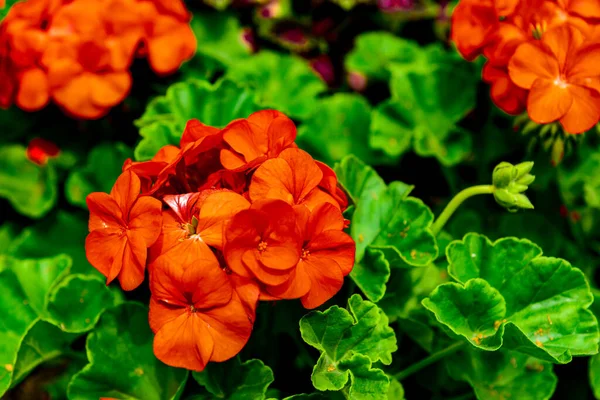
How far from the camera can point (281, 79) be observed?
194 centimetres

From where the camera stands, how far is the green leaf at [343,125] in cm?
183

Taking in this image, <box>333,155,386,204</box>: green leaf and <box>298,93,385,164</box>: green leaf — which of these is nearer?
<box>333,155,386,204</box>: green leaf

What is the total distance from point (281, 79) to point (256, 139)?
83cm

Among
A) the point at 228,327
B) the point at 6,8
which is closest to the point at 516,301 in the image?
the point at 228,327

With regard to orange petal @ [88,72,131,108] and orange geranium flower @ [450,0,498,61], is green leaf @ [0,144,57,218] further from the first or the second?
orange geranium flower @ [450,0,498,61]

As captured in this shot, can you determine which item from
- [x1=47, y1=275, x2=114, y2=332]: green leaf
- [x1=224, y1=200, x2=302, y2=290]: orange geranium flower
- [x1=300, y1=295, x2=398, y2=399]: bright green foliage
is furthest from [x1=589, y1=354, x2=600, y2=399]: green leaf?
[x1=47, y1=275, x2=114, y2=332]: green leaf

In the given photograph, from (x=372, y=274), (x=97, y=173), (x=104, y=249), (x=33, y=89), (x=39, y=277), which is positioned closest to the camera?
(x=104, y=249)

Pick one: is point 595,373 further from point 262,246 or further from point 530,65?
point 262,246

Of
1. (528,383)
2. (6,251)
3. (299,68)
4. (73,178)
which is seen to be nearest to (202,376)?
(528,383)

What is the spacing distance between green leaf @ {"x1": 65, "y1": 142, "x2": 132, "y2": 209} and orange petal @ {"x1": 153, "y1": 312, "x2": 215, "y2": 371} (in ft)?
2.64

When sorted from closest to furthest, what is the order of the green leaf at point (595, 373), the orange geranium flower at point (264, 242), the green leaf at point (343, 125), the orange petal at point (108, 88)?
the orange geranium flower at point (264, 242) < the green leaf at point (595, 373) < the orange petal at point (108, 88) < the green leaf at point (343, 125)

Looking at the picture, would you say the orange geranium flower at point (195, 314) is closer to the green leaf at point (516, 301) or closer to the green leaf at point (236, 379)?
the green leaf at point (236, 379)

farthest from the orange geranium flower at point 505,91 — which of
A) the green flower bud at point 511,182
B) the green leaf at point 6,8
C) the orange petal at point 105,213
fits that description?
the green leaf at point 6,8

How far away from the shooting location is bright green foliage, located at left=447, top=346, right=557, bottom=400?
1336mm
